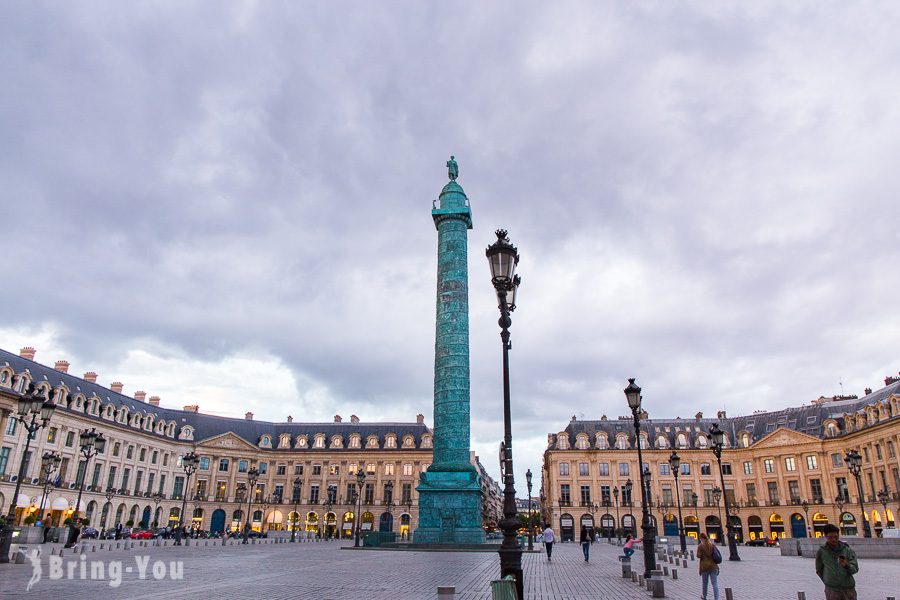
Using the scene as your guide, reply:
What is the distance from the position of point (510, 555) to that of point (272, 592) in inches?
266

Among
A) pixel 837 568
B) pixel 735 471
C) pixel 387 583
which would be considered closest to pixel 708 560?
pixel 837 568

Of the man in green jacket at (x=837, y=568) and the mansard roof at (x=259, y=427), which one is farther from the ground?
the mansard roof at (x=259, y=427)

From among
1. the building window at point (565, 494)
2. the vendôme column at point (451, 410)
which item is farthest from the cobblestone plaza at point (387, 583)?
the building window at point (565, 494)

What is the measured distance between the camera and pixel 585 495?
232ft

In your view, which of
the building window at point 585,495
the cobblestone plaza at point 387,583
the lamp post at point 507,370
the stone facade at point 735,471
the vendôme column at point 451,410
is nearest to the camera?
the lamp post at point 507,370

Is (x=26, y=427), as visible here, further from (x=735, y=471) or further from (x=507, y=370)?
(x=735, y=471)

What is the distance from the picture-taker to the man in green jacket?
313 inches

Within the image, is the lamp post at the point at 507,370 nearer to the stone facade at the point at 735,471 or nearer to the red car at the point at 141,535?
the red car at the point at 141,535

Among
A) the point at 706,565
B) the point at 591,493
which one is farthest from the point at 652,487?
the point at 706,565

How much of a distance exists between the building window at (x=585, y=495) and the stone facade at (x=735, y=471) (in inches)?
4.6

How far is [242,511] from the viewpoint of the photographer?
7456 centimetres

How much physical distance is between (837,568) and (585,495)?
66.4 m

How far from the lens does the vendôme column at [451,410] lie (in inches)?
1541

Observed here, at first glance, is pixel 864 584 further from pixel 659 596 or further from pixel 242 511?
pixel 242 511
